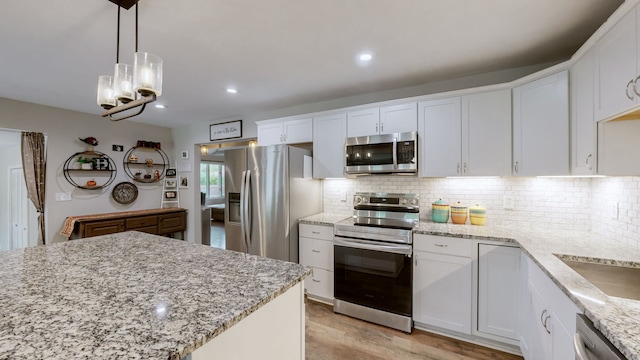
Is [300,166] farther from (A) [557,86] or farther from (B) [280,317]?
(A) [557,86]

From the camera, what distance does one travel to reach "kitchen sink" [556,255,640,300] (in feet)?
4.62

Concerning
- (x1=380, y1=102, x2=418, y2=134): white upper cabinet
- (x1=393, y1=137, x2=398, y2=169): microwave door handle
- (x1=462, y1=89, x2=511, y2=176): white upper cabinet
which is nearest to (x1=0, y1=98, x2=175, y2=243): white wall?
(x1=380, y1=102, x2=418, y2=134): white upper cabinet

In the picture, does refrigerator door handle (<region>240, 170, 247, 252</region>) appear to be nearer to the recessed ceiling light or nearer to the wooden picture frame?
the recessed ceiling light

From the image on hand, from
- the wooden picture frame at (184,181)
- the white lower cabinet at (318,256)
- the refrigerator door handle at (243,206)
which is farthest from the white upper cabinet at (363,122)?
the wooden picture frame at (184,181)

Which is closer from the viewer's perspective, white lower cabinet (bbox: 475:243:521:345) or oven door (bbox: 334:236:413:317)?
white lower cabinet (bbox: 475:243:521:345)

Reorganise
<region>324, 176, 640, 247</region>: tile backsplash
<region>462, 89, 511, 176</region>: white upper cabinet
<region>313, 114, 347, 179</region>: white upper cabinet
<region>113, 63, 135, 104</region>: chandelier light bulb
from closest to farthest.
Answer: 1. <region>113, 63, 135, 104</region>: chandelier light bulb
2. <region>324, 176, 640, 247</region>: tile backsplash
3. <region>462, 89, 511, 176</region>: white upper cabinet
4. <region>313, 114, 347, 179</region>: white upper cabinet

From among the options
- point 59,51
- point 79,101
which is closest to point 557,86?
point 59,51

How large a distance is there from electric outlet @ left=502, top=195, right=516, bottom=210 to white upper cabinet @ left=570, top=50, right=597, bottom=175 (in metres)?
0.67

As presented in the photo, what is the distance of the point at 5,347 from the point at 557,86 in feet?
10.4

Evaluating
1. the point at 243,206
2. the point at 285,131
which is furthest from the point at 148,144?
the point at 285,131

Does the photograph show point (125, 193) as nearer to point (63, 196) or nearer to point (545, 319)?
point (63, 196)

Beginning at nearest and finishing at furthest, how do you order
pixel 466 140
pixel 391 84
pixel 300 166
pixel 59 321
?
1. pixel 59 321
2. pixel 466 140
3. pixel 391 84
4. pixel 300 166

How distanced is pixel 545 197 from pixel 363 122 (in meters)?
1.88

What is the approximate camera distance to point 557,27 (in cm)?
182
